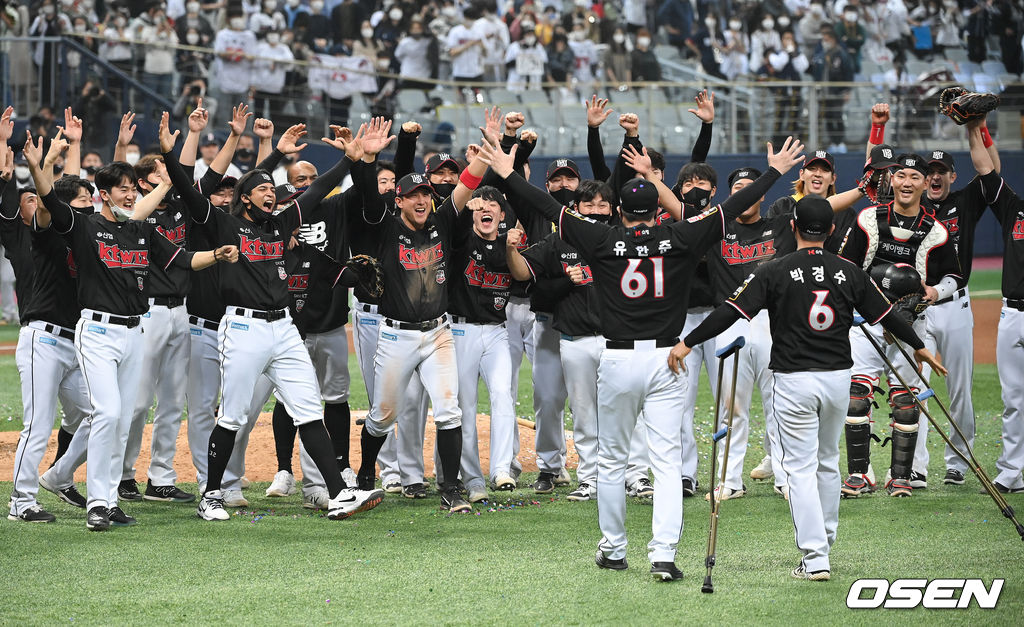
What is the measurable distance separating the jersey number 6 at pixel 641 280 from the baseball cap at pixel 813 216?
66cm

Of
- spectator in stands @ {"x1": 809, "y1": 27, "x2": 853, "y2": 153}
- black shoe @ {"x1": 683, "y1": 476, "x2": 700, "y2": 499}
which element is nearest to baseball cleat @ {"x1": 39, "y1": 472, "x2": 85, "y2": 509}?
black shoe @ {"x1": 683, "y1": 476, "x2": 700, "y2": 499}

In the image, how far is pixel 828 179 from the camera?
7.38 metres

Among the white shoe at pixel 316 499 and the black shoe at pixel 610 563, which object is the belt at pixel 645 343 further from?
the white shoe at pixel 316 499

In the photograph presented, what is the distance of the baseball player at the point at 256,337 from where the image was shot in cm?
638

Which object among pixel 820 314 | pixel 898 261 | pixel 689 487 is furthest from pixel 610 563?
pixel 898 261

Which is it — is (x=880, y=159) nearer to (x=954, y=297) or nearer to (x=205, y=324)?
(x=954, y=297)

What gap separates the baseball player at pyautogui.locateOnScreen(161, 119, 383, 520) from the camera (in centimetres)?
638

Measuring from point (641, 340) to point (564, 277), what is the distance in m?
1.62

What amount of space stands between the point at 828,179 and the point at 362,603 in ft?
13.8

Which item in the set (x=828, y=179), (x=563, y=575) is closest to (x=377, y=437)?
(x=563, y=575)

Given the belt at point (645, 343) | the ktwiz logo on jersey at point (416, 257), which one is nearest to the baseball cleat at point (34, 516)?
the ktwiz logo on jersey at point (416, 257)

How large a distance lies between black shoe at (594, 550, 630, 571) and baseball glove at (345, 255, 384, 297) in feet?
7.32

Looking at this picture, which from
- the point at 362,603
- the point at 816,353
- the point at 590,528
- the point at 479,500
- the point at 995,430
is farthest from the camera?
the point at 995,430

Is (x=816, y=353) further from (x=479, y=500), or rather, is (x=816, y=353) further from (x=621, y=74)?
(x=621, y=74)
